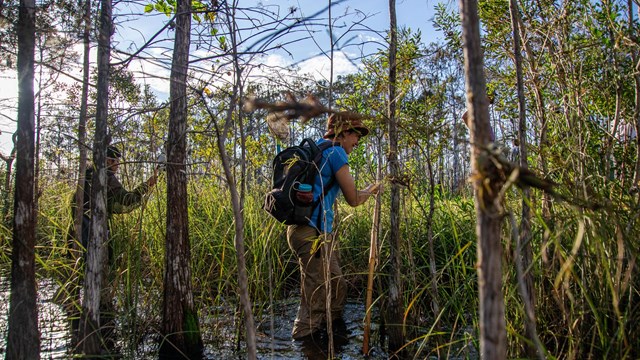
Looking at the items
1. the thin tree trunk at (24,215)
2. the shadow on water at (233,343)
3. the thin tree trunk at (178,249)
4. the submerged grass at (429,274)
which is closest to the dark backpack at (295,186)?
the submerged grass at (429,274)

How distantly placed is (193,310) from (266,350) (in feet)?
2.38

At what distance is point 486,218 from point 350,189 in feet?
9.04

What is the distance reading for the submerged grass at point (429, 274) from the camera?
75.9 inches

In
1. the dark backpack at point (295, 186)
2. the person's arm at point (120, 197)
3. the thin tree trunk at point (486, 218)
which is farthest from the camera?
the person's arm at point (120, 197)

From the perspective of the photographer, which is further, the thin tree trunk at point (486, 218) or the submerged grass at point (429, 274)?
the submerged grass at point (429, 274)

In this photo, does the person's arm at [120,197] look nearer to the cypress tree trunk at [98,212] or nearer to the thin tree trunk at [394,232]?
the cypress tree trunk at [98,212]

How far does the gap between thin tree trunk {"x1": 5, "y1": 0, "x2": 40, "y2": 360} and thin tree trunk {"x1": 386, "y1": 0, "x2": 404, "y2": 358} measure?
7.78ft

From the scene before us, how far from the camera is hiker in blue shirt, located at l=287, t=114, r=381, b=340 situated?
3.66 m

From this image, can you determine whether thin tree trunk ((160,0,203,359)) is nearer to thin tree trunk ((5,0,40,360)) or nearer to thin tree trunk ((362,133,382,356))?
thin tree trunk ((5,0,40,360))

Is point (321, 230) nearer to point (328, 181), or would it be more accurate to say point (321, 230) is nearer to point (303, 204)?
point (303, 204)

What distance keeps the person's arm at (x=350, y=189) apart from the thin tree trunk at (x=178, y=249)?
1.28m

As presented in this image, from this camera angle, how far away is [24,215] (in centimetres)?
262

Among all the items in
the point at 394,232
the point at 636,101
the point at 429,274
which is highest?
the point at 636,101

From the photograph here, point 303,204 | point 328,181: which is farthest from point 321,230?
point 328,181
